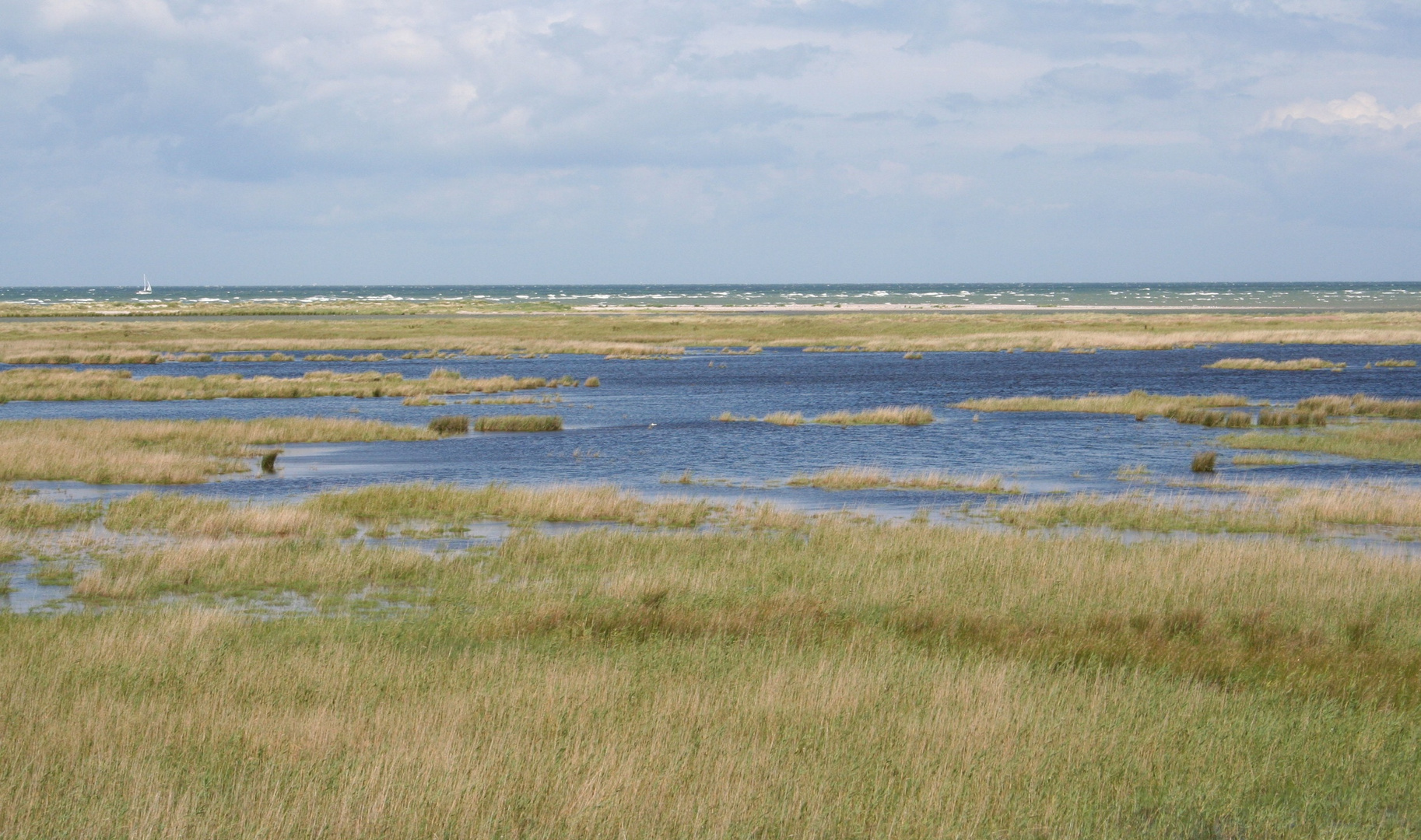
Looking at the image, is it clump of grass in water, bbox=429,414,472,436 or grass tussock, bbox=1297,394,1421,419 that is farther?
grass tussock, bbox=1297,394,1421,419

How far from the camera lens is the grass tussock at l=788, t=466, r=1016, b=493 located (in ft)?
106

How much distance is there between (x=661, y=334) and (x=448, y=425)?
237 feet

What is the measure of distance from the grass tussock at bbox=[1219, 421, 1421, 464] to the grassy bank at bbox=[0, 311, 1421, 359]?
5399 cm

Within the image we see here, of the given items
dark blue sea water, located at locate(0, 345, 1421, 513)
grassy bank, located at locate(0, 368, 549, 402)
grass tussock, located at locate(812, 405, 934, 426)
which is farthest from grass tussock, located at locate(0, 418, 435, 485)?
grass tussock, located at locate(812, 405, 934, 426)

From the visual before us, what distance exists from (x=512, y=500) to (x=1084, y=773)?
1962 centimetres

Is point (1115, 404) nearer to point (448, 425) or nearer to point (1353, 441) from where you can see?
point (1353, 441)

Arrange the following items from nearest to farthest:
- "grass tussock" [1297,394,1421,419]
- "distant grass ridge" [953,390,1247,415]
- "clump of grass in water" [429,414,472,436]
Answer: "clump of grass in water" [429,414,472,436] < "grass tussock" [1297,394,1421,419] < "distant grass ridge" [953,390,1247,415]

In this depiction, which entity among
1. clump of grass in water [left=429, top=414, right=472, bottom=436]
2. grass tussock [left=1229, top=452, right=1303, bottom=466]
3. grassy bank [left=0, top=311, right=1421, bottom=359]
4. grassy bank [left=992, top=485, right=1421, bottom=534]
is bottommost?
grass tussock [left=1229, top=452, right=1303, bottom=466]

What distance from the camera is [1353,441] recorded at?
40.8m

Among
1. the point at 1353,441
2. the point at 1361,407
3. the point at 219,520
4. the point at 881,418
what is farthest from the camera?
the point at 1361,407

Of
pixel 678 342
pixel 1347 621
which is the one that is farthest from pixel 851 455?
pixel 678 342

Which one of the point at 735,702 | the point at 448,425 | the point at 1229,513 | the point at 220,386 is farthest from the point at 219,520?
the point at 220,386

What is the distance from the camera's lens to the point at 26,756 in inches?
413

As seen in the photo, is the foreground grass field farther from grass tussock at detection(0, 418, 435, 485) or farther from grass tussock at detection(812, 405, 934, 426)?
grass tussock at detection(812, 405, 934, 426)
